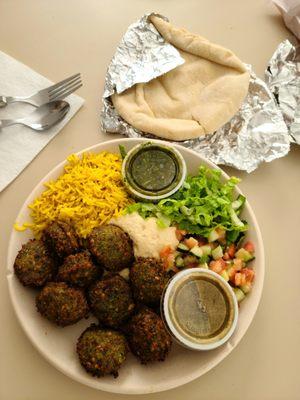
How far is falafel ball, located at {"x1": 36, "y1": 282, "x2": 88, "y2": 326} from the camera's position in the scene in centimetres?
138

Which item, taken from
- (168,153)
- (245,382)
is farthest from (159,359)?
(168,153)

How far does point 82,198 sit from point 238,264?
66cm

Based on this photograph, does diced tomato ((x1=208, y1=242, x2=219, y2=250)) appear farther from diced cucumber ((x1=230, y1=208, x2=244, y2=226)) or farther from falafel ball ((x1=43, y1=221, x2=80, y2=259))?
falafel ball ((x1=43, y1=221, x2=80, y2=259))

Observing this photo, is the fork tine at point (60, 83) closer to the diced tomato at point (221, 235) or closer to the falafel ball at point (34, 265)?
the falafel ball at point (34, 265)

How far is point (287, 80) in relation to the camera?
2.04m

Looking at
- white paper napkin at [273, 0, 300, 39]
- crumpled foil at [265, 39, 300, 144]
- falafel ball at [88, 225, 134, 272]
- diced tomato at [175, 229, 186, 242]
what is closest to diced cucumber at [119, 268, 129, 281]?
falafel ball at [88, 225, 134, 272]

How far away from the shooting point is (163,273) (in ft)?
4.86

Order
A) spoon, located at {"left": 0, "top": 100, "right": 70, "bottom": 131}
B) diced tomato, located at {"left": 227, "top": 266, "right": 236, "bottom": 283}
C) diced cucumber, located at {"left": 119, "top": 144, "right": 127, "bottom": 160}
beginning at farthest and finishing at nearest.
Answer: spoon, located at {"left": 0, "top": 100, "right": 70, "bottom": 131} < diced cucumber, located at {"left": 119, "top": 144, "right": 127, "bottom": 160} < diced tomato, located at {"left": 227, "top": 266, "right": 236, "bottom": 283}

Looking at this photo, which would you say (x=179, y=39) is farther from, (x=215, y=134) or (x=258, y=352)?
(x=258, y=352)

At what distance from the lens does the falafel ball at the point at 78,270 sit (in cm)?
145

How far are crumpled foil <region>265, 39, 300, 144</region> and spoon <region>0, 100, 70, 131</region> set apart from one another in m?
1.04

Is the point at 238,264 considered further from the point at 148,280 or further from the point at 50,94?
the point at 50,94

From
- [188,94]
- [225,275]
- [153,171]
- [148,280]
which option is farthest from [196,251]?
[188,94]

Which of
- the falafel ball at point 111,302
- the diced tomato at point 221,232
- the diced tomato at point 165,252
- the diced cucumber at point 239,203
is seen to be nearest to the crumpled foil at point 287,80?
the diced cucumber at point 239,203
